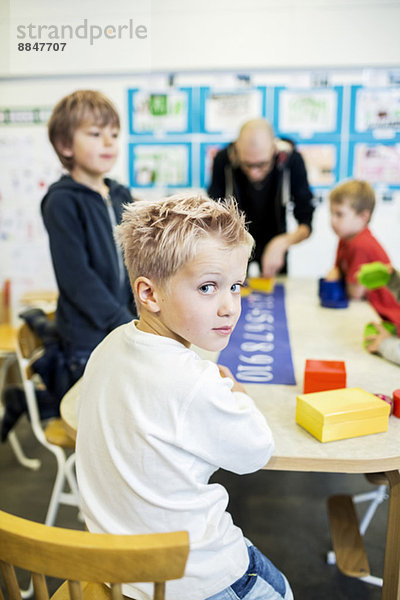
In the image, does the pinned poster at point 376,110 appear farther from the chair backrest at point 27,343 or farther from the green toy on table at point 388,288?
the chair backrest at point 27,343

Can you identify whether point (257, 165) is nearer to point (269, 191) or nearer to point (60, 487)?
point (269, 191)

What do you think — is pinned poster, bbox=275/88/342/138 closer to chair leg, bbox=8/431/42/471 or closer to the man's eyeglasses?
the man's eyeglasses

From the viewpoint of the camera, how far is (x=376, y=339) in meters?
1.50

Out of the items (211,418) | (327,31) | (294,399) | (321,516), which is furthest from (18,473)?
(327,31)

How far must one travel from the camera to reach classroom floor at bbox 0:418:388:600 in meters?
1.65

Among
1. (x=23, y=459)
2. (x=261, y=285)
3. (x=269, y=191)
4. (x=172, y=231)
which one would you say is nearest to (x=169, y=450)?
(x=172, y=231)

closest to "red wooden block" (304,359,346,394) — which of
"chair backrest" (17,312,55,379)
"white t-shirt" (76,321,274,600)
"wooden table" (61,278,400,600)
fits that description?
"wooden table" (61,278,400,600)

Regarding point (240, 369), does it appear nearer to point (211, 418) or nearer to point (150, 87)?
point (211, 418)

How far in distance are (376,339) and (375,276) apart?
0.19 metres

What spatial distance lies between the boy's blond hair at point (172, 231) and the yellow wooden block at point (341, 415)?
1.16 feet

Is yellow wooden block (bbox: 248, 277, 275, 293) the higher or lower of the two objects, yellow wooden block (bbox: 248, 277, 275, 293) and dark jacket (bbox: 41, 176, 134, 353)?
the lower

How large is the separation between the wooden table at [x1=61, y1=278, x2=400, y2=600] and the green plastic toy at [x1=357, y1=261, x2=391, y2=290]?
0.68 ft

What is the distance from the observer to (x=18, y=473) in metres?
2.34


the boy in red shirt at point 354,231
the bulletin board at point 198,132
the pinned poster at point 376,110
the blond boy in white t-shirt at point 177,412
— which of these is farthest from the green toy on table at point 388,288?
the pinned poster at point 376,110
